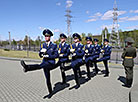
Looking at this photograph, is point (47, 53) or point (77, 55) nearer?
point (47, 53)

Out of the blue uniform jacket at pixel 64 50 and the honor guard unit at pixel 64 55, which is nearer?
the honor guard unit at pixel 64 55

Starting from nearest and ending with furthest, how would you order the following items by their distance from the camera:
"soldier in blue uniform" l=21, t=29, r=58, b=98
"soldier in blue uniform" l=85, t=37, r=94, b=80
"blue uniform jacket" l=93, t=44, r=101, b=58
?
1. "soldier in blue uniform" l=21, t=29, r=58, b=98
2. "soldier in blue uniform" l=85, t=37, r=94, b=80
3. "blue uniform jacket" l=93, t=44, r=101, b=58

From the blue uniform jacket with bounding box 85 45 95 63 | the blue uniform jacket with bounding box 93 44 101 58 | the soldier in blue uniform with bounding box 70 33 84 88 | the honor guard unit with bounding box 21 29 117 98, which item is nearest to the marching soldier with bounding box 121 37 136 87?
the honor guard unit with bounding box 21 29 117 98

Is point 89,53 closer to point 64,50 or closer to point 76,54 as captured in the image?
point 76,54

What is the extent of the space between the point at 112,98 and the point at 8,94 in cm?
366

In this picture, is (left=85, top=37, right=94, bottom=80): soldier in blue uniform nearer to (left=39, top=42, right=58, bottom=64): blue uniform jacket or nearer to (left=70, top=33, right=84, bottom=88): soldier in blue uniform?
(left=70, top=33, right=84, bottom=88): soldier in blue uniform

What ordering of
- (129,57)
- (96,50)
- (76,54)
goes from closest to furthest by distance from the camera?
(76,54), (129,57), (96,50)

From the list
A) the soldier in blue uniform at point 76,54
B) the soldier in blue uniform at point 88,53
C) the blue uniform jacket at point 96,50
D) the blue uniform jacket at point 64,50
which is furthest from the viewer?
the blue uniform jacket at point 96,50

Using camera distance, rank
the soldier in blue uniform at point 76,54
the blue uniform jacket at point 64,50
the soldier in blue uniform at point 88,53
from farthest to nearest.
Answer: the soldier in blue uniform at point 88,53
the blue uniform jacket at point 64,50
the soldier in blue uniform at point 76,54

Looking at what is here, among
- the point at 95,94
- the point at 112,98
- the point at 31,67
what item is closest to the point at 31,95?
the point at 31,67

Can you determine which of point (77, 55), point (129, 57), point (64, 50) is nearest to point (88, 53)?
point (77, 55)

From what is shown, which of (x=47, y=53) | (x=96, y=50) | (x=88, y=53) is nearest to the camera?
(x=47, y=53)

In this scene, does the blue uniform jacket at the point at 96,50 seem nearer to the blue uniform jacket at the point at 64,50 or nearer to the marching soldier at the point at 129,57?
the marching soldier at the point at 129,57

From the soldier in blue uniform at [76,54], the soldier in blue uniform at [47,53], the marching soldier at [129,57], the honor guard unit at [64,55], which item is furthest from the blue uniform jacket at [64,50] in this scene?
the marching soldier at [129,57]
